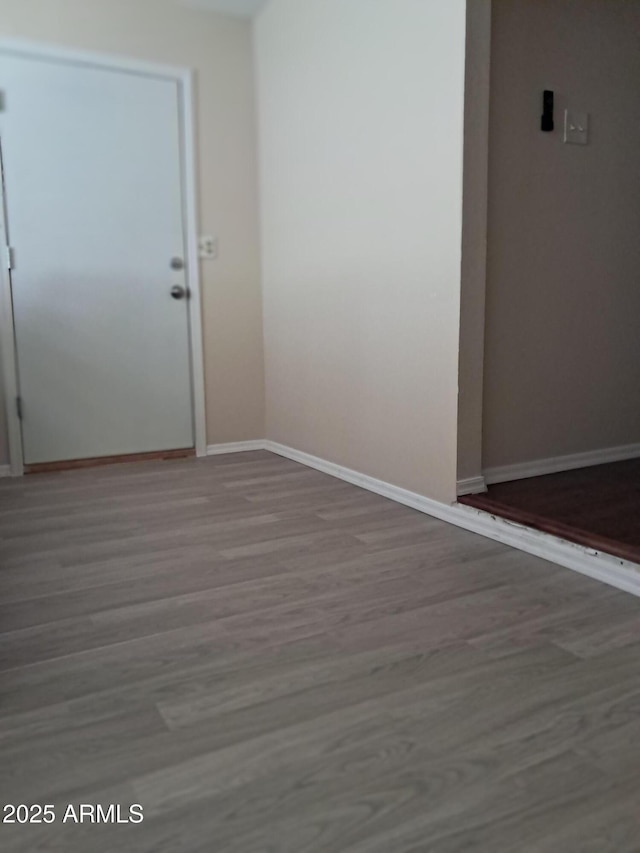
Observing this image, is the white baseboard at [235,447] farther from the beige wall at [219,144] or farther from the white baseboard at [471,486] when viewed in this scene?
the white baseboard at [471,486]

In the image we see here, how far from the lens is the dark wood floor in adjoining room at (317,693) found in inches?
38.7

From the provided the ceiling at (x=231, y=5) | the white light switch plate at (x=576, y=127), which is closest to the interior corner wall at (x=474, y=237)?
the white light switch plate at (x=576, y=127)

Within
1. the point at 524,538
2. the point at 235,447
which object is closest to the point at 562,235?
the point at 524,538

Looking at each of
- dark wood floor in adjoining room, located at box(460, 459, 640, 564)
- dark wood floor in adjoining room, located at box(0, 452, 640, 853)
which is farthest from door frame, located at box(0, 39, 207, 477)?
dark wood floor in adjoining room, located at box(460, 459, 640, 564)

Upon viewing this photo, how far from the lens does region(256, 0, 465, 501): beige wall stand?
240cm

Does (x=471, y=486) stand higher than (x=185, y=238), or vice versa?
(x=185, y=238)

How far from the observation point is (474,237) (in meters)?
2.34

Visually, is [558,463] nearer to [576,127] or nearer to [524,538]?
[524,538]

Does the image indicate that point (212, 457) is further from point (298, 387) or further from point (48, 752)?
point (48, 752)

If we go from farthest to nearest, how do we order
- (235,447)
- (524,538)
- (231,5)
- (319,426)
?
(235,447), (231,5), (319,426), (524,538)

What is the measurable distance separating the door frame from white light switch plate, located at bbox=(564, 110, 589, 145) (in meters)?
1.83

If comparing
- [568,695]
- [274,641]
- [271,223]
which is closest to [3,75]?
[271,223]

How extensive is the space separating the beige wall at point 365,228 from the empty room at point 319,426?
0.06 ft

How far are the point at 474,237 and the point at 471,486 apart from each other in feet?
2.85
